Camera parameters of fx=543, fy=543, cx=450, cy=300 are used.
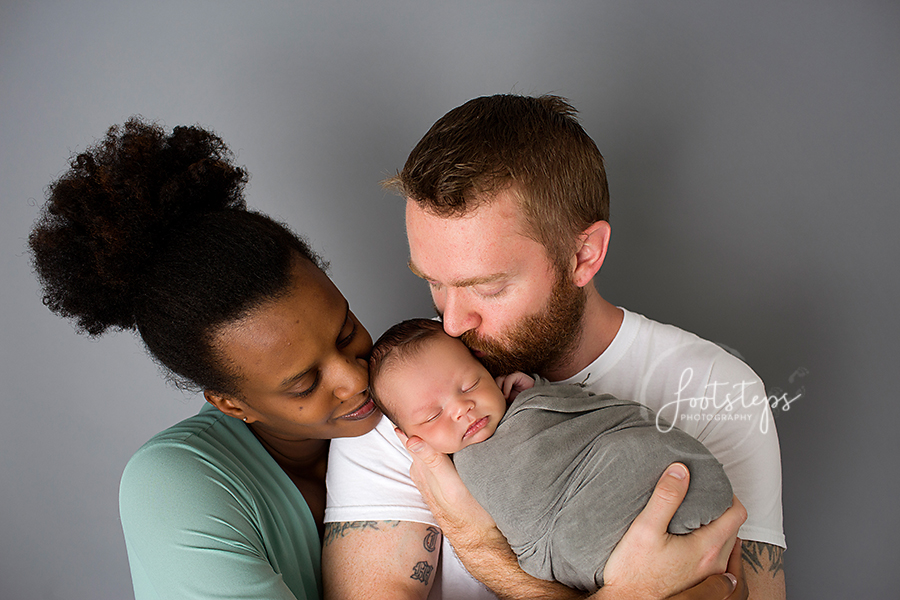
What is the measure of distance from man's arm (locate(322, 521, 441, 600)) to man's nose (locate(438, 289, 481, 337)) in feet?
1.94

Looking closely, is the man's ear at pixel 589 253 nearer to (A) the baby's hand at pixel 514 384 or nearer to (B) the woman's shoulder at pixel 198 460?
(A) the baby's hand at pixel 514 384

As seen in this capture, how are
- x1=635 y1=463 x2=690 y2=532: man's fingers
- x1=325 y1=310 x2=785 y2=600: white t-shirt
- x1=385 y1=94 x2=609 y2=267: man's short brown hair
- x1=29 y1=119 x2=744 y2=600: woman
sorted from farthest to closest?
x1=325 y1=310 x2=785 y2=600: white t-shirt < x1=385 y1=94 x2=609 y2=267: man's short brown hair < x1=29 y1=119 x2=744 y2=600: woman < x1=635 y1=463 x2=690 y2=532: man's fingers

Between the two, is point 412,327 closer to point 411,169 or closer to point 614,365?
point 411,169

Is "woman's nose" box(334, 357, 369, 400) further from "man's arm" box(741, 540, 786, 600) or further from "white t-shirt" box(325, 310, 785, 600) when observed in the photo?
"man's arm" box(741, 540, 786, 600)

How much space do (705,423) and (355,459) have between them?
3.59 ft

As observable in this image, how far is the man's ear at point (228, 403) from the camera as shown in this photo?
5.32 feet

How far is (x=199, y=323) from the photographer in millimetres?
1442

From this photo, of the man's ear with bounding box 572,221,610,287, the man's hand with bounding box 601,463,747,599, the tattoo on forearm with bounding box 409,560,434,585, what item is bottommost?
the tattoo on forearm with bounding box 409,560,434,585

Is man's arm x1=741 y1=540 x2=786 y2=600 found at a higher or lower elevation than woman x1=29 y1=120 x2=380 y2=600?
lower

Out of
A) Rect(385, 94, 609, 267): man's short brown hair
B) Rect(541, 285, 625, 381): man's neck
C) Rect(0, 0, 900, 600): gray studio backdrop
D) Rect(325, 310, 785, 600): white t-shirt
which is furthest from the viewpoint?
Rect(0, 0, 900, 600): gray studio backdrop

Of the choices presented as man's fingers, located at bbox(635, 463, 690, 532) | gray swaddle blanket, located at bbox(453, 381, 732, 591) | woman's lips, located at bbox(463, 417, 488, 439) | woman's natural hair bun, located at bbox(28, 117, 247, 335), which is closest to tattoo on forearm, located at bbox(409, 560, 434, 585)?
gray swaddle blanket, located at bbox(453, 381, 732, 591)

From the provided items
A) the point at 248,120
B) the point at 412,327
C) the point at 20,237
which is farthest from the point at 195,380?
the point at 20,237

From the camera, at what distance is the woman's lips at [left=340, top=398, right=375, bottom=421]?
1651mm

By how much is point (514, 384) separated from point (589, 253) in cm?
48
